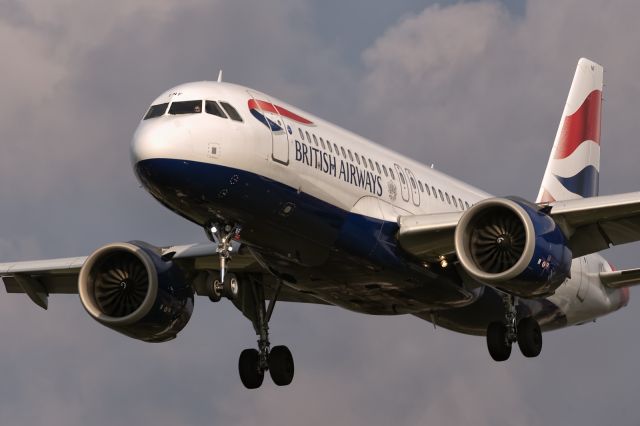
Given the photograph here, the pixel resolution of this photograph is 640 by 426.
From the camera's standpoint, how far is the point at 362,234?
3878 centimetres

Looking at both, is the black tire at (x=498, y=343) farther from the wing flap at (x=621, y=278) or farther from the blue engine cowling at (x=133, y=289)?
the blue engine cowling at (x=133, y=289)

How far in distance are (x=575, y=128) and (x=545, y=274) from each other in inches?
718

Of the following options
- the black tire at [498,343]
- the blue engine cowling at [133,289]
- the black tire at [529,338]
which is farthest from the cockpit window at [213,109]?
the black tire at [529,338]

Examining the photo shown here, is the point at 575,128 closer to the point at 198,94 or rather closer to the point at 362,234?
the point at 362,234

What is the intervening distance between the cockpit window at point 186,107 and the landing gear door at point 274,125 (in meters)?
1.37

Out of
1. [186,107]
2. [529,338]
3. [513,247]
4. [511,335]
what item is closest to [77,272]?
[186,107]

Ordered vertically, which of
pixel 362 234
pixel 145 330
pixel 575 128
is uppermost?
pixel 575 128

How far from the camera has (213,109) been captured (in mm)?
36281

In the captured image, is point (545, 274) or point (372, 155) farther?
→ point (372, 155)

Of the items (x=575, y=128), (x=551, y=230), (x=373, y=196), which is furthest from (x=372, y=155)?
(x=575, y=128)

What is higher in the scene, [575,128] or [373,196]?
[575,128]

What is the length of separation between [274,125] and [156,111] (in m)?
2.84

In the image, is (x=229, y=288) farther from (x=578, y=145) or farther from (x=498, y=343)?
(x=578, y=145)

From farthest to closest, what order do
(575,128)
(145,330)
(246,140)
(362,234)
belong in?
(575,128), (145,330), (362,234), (246,140)
